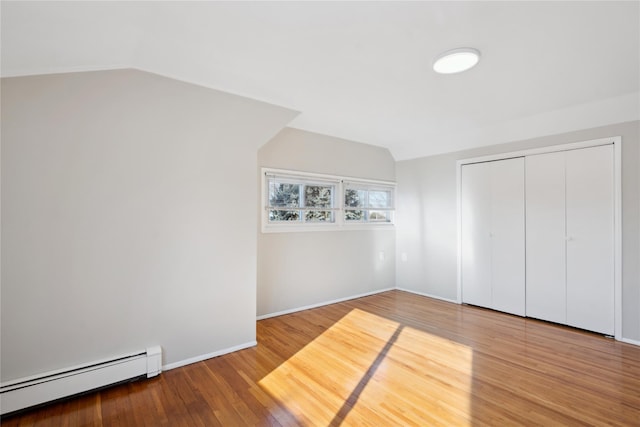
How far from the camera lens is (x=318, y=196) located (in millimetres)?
4191

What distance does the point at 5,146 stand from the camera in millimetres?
1911

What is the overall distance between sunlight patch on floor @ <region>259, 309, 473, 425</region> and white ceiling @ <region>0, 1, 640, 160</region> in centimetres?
247

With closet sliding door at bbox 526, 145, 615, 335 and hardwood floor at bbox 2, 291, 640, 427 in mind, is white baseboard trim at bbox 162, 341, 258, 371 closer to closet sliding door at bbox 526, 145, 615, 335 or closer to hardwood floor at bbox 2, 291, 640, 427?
hardwood floor at bbox 2, 291, 640, 427

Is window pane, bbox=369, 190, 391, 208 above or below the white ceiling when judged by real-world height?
below

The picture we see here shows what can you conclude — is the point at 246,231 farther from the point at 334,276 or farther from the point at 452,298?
the point at 452,298

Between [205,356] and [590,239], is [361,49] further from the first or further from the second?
[590,239]

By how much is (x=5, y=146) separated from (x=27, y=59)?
1.90ft

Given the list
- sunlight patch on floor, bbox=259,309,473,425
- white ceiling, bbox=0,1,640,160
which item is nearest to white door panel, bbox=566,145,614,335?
white ceiling, bbox=0,1,640,160

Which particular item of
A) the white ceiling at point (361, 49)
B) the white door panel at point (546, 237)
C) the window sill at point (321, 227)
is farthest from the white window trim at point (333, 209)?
the white door panel at point (546, 237)

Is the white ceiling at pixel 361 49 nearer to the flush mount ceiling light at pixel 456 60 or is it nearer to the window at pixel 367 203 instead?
the flush mount ceiling light at pixel 456 60

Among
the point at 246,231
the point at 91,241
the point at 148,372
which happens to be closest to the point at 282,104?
the point at 246,231

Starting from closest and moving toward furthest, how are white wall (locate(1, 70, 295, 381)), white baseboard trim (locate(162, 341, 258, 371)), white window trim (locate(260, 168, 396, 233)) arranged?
white wall (locate(1, 70, 295, 381)), white baseboard trim (locate(162, 341, 258, 371)), white window trim (locate(260, 168, 396, 233))

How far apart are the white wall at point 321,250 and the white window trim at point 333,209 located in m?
0.06

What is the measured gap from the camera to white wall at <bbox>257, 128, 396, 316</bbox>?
366 cm
